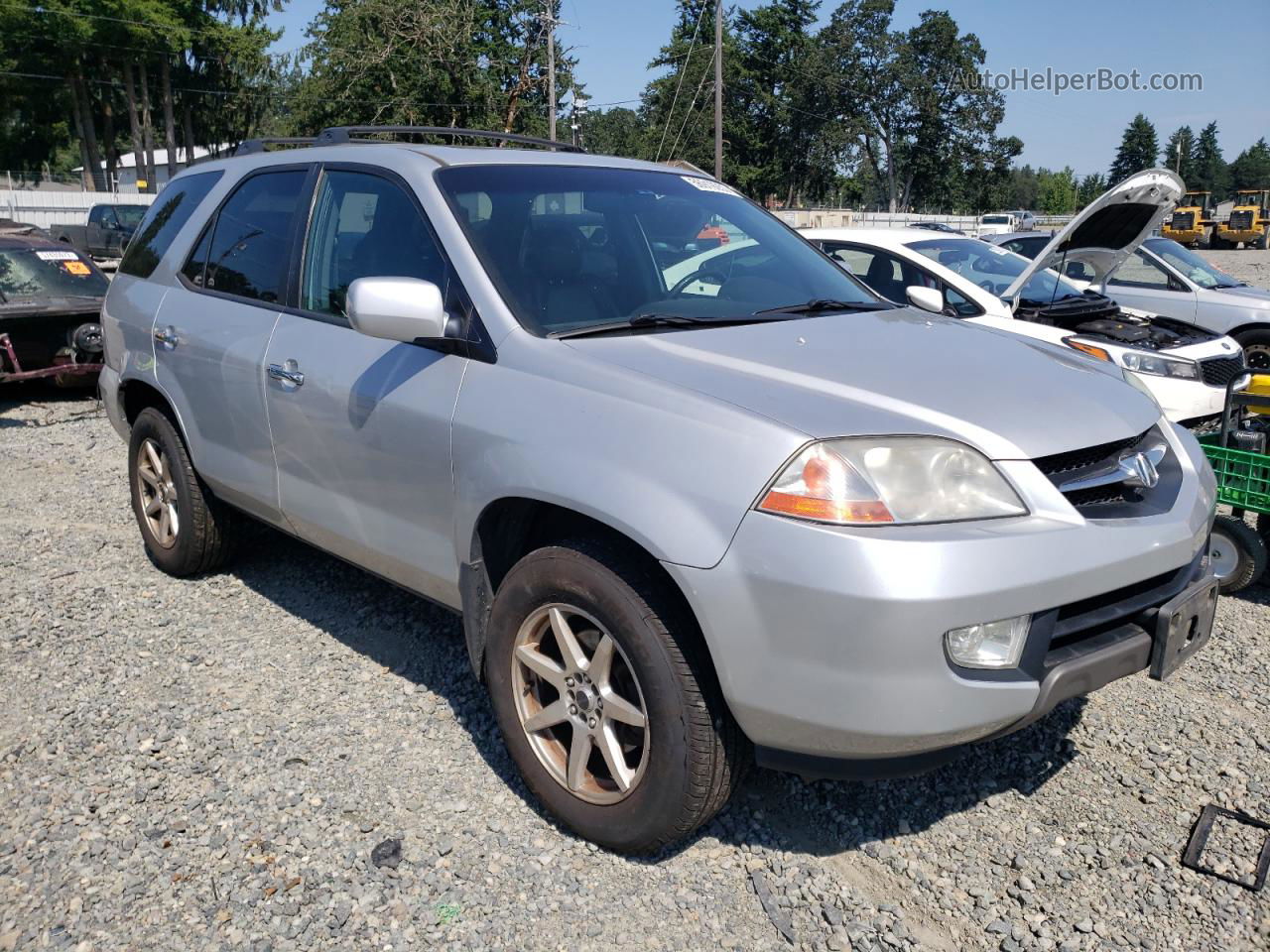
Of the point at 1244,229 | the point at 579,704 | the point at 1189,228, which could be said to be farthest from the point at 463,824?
the point at 1244,229

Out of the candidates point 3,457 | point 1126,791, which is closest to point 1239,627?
point 1126,791

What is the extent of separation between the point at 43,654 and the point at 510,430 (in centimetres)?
253

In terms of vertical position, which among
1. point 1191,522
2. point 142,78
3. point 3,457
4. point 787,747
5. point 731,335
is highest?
point 142,78

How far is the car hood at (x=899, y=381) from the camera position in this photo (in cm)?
243

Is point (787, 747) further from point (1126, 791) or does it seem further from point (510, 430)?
point (1126, 791)

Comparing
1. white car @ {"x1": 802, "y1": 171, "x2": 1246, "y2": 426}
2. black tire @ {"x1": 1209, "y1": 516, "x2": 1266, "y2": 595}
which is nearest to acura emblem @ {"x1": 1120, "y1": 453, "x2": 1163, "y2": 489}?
black tire @ {"x1": 1209, "y1": 516, "x2": 1266, "y2": 595}

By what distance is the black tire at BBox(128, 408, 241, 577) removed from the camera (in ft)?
14.8

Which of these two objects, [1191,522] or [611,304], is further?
[611,304]

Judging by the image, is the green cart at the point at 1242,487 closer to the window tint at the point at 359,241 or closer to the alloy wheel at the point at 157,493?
the window tint at the point at 359,241

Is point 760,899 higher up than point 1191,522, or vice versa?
point 1191,522

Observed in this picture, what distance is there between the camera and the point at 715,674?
246cm

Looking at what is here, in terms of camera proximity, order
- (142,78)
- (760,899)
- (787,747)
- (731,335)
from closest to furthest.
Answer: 1. (787,747)
2. (760,899)
3. (731,335)
4. (142,78)

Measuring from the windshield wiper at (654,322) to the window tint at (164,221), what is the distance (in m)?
2.41

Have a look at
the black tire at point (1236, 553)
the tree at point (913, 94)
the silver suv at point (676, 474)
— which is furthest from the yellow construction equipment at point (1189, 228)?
the silver suv at point (676, 474)
